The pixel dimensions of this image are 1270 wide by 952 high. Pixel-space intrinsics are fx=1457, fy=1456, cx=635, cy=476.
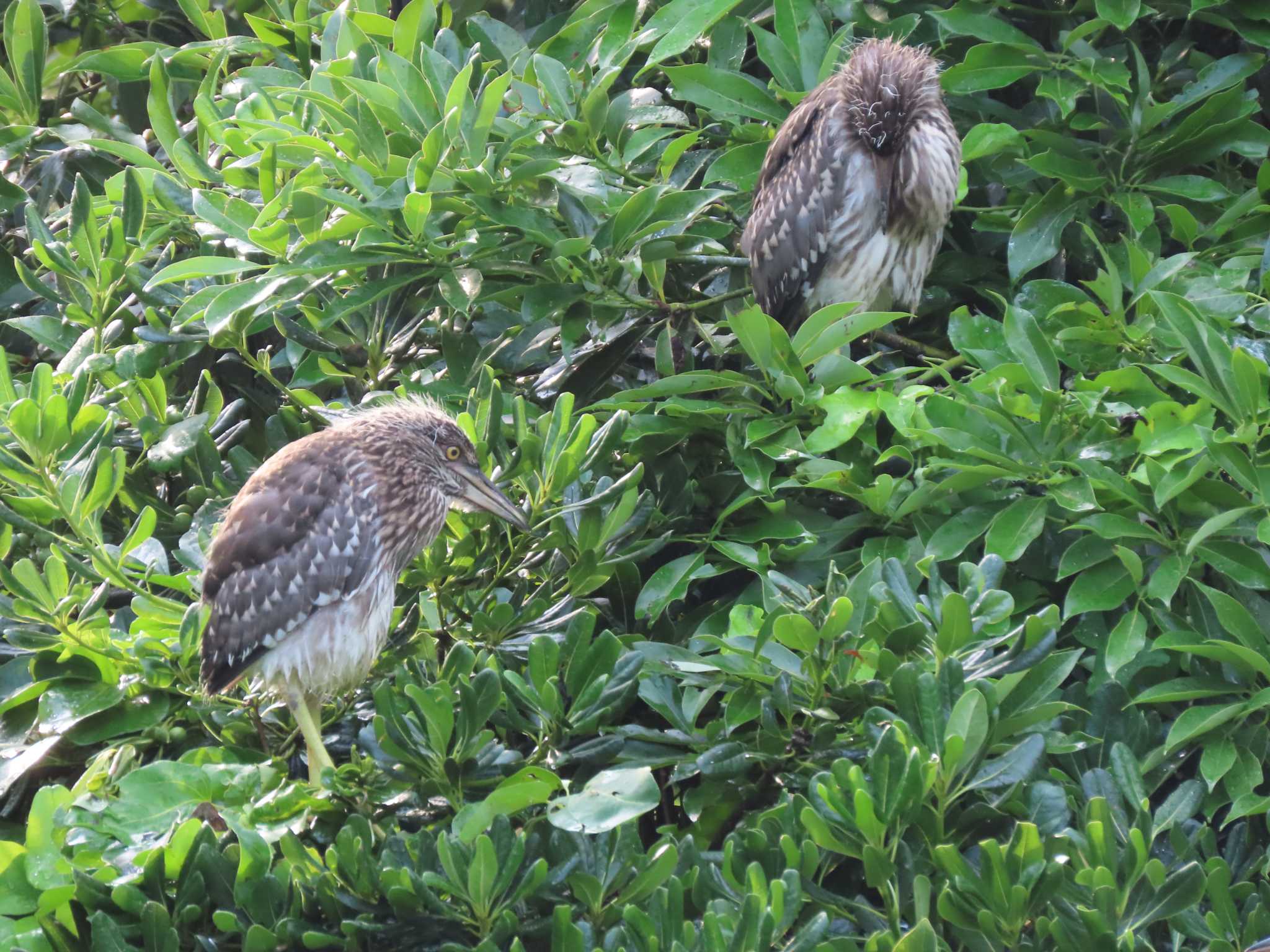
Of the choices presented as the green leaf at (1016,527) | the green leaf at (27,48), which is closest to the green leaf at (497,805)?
the green leaf at (1016,527)

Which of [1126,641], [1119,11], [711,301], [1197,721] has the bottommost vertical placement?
[1197,721]

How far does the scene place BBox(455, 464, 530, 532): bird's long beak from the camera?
349 centimetres

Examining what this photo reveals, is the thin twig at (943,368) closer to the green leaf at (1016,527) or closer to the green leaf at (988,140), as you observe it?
the green leaf at (1016,527)

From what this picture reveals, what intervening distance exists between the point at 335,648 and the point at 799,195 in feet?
7.24

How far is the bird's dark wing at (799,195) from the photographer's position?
478 centimetres

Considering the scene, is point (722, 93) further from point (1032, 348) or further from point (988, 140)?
point (1032, 348)

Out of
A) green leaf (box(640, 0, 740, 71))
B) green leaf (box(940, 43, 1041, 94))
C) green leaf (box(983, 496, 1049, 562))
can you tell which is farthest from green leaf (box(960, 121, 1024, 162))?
green leaf (box(983, 496, 1049, 562))

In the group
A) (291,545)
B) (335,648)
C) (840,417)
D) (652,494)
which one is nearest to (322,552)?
(291,545)

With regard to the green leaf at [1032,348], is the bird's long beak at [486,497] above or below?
A: below

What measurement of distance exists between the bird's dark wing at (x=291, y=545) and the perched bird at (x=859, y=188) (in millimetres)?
1521

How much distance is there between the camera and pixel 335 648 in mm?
3705

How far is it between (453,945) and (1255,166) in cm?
355

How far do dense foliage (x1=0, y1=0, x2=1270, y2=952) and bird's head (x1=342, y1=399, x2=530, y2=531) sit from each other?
0.31 ft

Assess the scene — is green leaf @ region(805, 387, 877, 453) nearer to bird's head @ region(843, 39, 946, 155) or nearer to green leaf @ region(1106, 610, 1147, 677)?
green leaf @ region(1106, 610, 1147, 677)
